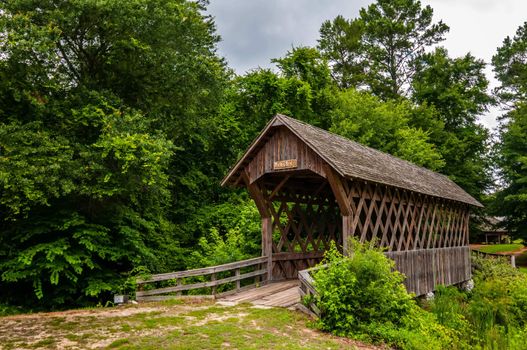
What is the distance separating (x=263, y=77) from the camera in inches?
931

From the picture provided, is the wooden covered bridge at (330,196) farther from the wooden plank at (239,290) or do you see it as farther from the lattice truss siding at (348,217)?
the wooden plank at (239,290)

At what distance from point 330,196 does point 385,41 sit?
26749 mm

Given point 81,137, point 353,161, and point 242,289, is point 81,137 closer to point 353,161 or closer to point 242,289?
point 242,289

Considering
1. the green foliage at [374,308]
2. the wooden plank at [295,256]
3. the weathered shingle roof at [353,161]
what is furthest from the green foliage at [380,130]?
the green foliage at [374,308]

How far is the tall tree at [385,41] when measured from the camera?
3741 centimetres

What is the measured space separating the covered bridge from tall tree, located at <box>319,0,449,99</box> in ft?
71.9

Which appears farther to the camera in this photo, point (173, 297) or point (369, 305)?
point (173, 297)

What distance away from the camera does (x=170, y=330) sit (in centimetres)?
770

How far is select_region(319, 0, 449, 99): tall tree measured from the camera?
37409 millimetres

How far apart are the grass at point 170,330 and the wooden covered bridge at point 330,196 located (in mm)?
2000

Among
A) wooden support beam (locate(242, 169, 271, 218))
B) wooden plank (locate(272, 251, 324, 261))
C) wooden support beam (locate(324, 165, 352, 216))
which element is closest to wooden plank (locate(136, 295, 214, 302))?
wooden plank (locate(272, 251, 324, 261))

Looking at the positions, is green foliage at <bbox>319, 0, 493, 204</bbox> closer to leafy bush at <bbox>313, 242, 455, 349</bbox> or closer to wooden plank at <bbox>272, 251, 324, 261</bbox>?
wooden plank at <bbox>272, 251, 324, 261</bbox>

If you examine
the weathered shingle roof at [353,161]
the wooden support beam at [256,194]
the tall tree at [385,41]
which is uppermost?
the tall tree at [385,41]

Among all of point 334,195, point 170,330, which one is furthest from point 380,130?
point 170,330
